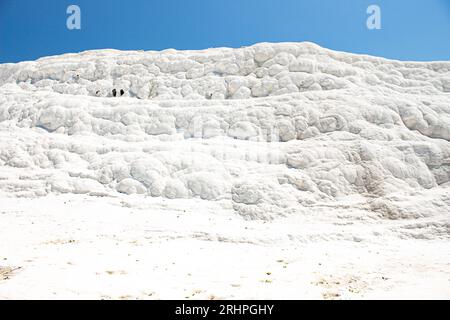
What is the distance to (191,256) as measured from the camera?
333 inches

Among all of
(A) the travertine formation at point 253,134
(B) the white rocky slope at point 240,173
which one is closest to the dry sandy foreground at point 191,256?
(B) the white rocky slope at point 240,173

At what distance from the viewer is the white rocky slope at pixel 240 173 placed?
7.83 m

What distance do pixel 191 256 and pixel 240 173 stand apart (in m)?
5.98

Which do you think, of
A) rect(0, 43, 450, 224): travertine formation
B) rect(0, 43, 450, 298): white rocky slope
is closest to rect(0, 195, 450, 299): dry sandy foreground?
rect(0, 43, 450, 298): white rocky slope

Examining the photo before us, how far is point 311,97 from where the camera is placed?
18188 mm

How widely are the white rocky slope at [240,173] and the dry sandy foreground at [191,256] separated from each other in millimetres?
58

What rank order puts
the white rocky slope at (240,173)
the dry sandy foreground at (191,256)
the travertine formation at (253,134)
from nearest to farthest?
the dry sandy foreground at (191,256)
the white rocky slope at (240,173)
the travertine formation at (253,134)

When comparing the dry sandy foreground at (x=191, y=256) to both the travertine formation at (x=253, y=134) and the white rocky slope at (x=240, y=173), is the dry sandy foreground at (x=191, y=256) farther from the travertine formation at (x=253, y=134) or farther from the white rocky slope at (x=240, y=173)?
the travertine formation at (x=253, y=134)

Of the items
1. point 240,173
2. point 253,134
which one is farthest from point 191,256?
point 253,134

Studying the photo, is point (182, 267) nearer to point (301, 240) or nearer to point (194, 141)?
point (301, 240)

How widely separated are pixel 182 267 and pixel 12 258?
3745mm

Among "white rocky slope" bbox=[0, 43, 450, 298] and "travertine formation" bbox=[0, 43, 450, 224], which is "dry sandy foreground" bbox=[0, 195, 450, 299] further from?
"travertine formation" bbox=[0, 43, 450, 224]

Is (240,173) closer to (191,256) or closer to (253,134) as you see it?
(253,134)
